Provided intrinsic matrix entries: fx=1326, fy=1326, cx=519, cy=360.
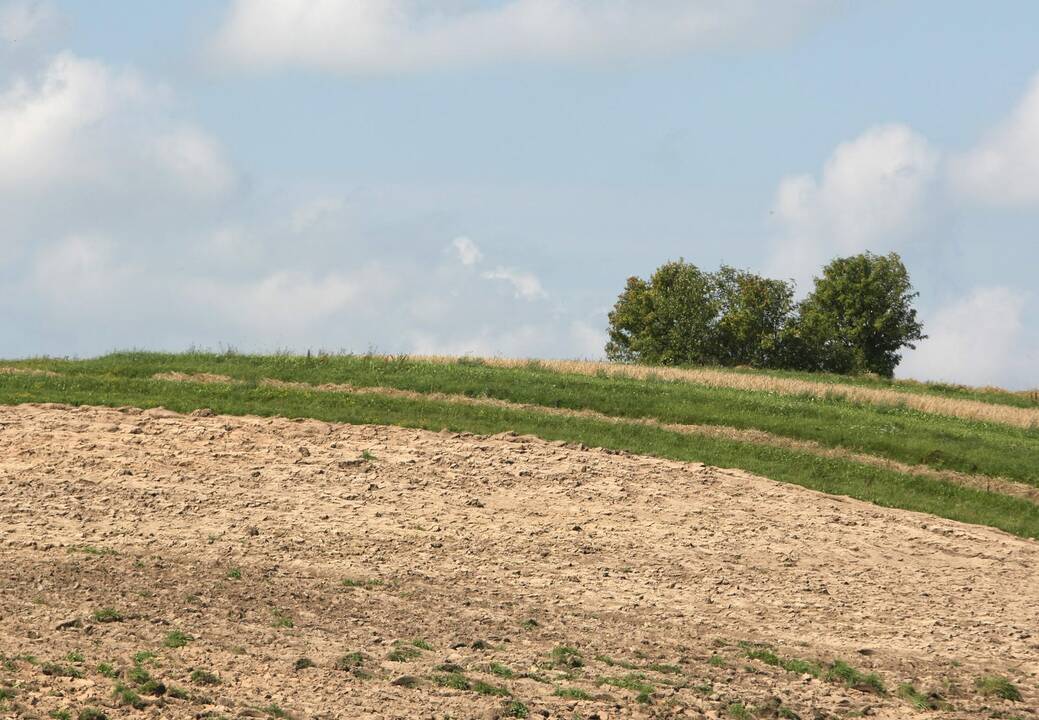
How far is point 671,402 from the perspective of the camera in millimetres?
34500

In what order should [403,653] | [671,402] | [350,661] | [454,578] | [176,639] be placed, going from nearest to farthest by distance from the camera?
[350,661], [176,639], [403,653], [454,578], [671,402]

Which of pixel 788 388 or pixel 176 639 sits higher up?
pixel 788 388

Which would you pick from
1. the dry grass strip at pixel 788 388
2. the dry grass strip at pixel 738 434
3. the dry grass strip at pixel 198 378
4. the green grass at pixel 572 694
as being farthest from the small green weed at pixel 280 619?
the dry grass strip at pixel 788 388

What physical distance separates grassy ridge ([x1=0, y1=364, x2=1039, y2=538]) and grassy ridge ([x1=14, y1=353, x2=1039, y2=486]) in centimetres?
204

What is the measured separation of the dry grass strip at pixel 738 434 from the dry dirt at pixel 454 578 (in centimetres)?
388

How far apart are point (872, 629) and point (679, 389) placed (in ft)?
59.7

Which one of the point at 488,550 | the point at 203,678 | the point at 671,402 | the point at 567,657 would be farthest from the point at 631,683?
the point at 671,402

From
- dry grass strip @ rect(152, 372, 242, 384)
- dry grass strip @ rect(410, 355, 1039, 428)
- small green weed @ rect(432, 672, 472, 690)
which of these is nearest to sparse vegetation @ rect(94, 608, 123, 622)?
small green weed @ rect(432, 672, 472, 690)

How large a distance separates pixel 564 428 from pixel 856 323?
55168 mm

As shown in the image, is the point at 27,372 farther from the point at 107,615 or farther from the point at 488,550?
the point at 107,615

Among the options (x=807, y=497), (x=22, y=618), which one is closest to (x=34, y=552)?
(x=22, y=618)

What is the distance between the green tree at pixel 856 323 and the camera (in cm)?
8162

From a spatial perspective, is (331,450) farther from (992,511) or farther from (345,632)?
(992,511)

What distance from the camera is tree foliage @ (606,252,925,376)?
81.9 meters
